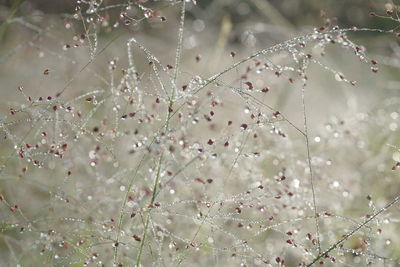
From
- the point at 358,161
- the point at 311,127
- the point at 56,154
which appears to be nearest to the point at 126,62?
the point at 311,127

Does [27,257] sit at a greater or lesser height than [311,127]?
greater

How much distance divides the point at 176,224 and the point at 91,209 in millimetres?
373

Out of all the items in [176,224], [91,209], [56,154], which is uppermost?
[56,154]

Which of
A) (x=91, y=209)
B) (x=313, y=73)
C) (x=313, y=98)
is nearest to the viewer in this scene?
(x=91, y=209)

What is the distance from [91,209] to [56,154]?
477mm

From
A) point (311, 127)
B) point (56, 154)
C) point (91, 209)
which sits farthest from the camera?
point (311, 127)

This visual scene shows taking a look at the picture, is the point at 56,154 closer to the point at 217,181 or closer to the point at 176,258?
the point at 176,258

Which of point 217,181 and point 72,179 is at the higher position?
point 217,181

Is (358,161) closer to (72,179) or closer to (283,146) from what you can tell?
(283,146)

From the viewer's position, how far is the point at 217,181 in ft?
8.16

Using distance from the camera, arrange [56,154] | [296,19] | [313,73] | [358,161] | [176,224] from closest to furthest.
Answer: [56,154]
[176,224]
[358,161]
[313,73]
[296,19]

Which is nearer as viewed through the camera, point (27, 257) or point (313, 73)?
point (27, 257)

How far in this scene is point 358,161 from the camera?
3.14m

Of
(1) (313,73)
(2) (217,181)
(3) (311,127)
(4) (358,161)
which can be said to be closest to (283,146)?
(2) (217,181)
